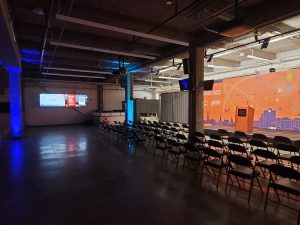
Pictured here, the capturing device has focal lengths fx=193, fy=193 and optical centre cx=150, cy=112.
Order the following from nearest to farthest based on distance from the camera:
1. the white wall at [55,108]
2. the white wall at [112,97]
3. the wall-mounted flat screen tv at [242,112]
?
1. the wall-mounted flat screen tv at [242,112]
2. the white wall at [55,108]
3. the white wall at [112,97]

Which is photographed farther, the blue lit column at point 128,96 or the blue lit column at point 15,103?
the blue lit column at point 128,96

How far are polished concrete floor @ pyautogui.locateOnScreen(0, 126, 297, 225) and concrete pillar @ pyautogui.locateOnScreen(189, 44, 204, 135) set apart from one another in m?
2.01

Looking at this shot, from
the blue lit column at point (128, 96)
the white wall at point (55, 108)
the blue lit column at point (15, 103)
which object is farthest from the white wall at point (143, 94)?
the blue lit column at point (15, 103)

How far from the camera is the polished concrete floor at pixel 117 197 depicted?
2.67m

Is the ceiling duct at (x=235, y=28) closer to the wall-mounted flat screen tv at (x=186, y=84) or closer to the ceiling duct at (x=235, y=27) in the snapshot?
the ceiling duct at (x=235, y=27)

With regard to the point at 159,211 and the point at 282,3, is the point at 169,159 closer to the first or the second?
the point at 159,211

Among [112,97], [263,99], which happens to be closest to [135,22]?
[263,99]

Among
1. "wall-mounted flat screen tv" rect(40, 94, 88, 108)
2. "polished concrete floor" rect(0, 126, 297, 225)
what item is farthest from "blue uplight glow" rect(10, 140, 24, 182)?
"wall-mounted flat screen tv" rect(40, 94, 88, 108)

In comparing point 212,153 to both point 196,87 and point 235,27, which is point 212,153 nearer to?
point 235,27

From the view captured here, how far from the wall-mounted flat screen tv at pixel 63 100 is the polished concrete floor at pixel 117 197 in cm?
1009

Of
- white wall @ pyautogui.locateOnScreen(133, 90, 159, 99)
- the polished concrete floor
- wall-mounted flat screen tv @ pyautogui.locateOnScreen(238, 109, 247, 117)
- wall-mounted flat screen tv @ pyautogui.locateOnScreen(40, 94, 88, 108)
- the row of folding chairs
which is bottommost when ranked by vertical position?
the polished concrete floor

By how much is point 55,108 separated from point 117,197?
543 inches

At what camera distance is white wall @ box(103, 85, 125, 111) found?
17234mm

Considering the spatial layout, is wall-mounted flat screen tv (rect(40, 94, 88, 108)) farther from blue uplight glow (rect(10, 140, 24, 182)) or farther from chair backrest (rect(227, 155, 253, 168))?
chair backrest (rect(227, 155, 253, 168))
